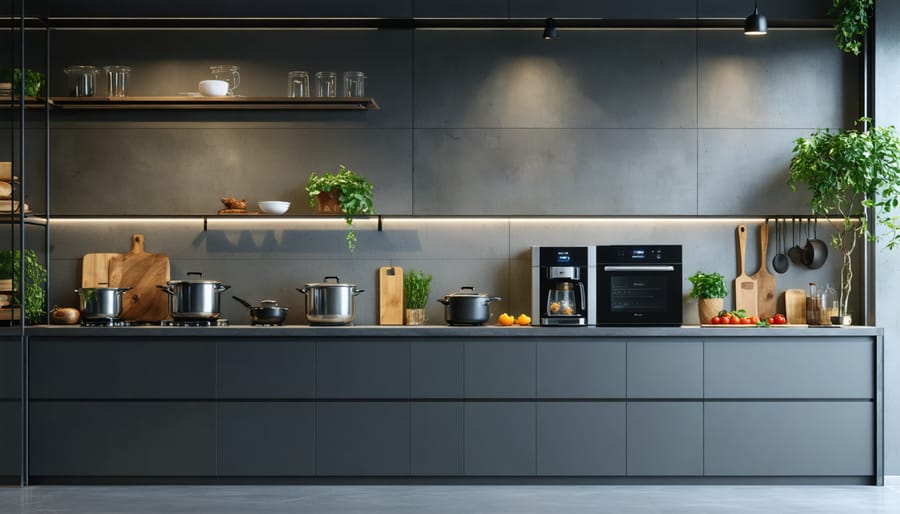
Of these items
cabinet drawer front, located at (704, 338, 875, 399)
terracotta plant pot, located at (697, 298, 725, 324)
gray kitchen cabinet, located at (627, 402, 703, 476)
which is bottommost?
gray kitchen cabinet, located at (627, 402, 703, 476)

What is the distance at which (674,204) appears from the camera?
542 cm

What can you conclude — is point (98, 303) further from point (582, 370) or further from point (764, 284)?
point (764, 284)

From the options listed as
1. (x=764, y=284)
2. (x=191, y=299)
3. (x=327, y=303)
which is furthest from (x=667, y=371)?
(x=191, y=299)

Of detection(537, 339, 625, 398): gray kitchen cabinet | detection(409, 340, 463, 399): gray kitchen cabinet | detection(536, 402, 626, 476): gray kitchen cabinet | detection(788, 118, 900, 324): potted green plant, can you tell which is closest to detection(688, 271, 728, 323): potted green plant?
detection(788, 118, 900, 324): potted green plant

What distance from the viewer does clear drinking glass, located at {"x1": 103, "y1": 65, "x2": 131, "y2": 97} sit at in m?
5.30

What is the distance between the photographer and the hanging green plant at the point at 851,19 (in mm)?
5238

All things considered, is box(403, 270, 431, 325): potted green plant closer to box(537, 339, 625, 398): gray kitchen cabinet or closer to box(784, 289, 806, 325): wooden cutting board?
box(537, 339, 625, 398): gray kitchen cabinet

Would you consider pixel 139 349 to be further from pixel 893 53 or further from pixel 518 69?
pixel 893 53

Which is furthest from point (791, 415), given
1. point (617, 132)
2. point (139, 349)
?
point (139, 349)

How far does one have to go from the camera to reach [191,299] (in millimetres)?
5062

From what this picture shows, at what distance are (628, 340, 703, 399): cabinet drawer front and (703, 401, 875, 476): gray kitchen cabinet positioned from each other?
0.16 metres

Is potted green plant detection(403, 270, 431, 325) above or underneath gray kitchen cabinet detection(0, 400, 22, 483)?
above

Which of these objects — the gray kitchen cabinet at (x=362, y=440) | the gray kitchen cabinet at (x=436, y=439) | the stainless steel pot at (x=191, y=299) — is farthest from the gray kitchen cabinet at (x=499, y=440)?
the stainless steel pot at (x=191, y=299)

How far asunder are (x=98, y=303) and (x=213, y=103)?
4.23 feet
